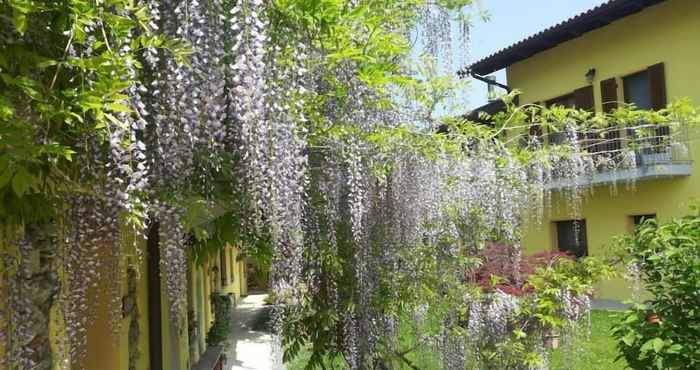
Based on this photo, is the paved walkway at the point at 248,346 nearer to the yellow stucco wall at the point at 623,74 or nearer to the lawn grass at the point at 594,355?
the lawn grass at the point at 594,355

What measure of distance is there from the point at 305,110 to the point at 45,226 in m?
1.27

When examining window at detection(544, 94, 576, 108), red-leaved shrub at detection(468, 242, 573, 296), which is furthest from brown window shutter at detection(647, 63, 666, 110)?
red-leaved shrub at detection(468, 242, 573, 296)

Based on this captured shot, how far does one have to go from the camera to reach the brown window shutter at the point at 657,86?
33.1 feet

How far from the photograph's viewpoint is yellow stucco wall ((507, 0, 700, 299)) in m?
9.86

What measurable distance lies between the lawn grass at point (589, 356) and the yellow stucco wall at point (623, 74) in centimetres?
192

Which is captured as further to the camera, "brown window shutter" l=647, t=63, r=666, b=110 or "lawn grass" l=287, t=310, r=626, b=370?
"brown window shutter" l=647, t=63, r=666, b=110

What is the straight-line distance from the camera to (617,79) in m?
11.0

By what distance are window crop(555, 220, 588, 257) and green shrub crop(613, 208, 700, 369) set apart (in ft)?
29.6

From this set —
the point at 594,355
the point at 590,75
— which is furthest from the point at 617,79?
the point at 594,355

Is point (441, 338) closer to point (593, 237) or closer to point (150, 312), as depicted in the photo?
point (150, 312)

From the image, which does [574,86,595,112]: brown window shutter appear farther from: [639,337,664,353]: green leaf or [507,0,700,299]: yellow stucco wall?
[639,337,664,353]: green leaf

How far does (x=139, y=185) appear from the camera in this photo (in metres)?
1.82

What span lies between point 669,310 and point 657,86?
315 inches

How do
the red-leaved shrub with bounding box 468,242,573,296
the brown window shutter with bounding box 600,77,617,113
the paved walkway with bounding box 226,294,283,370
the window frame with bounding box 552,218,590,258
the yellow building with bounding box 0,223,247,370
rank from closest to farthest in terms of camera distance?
1. the yellow building with bounding box 0,223,247,370
2. the red-leaved shrub with bounding box 468,242,573,296
3. the paved walkway with bounding box 226,294,283,370
4. the brown window shutter with bounding box 600,77,617,113
5. the window frame with bounding box 552,218,590,258
